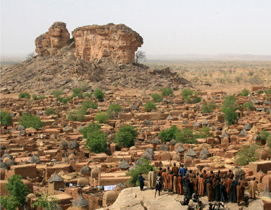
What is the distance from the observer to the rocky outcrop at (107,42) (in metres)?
64.0

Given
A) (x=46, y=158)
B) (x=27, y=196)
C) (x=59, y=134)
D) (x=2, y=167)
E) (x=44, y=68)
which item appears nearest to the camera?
(x=27, y=196)

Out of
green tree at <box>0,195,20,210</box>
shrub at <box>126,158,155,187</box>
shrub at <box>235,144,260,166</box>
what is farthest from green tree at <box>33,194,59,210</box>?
shrub at <box>235,144,260,166</box>

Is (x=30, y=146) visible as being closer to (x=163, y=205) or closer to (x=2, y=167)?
(x=2, y=167)

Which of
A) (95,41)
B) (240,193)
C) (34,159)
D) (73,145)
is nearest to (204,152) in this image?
(73,145)

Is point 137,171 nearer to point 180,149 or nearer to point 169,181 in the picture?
point 169,181

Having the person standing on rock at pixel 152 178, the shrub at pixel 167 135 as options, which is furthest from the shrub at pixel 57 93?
the person standing on rock at pixel 152 178

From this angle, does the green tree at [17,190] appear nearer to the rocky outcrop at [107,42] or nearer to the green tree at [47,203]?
the green tree at [47,203]

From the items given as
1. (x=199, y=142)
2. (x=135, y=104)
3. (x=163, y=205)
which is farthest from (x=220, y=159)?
(x=135, y=104)

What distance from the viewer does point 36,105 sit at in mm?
46094

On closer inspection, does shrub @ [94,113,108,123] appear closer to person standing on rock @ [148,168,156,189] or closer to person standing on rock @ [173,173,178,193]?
person standing on rock @ [148,168,156,189]

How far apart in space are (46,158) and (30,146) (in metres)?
3.06

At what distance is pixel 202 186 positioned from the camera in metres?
11.6

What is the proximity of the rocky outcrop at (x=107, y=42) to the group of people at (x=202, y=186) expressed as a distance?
173 ft

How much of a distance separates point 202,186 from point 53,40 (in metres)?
62.4
